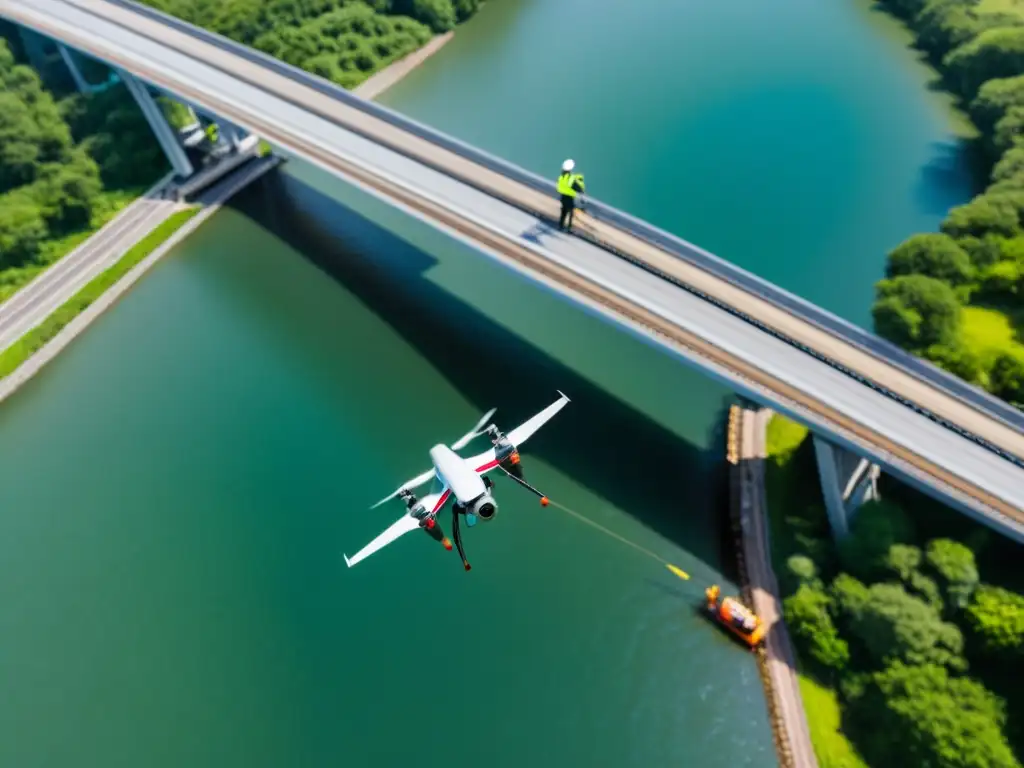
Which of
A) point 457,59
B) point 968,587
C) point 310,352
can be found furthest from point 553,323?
point 457,59

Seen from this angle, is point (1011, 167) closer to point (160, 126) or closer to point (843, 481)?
point (843, 481)

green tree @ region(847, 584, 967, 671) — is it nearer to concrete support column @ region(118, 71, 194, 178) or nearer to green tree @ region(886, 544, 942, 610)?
green tree @ region(886, 544, 942, 610)

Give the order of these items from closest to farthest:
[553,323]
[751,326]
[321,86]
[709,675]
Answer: [709,675]
[751,326]
[553,323]
[321,86]

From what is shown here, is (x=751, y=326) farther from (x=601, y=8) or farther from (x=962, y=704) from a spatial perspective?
(x=601, y=8)

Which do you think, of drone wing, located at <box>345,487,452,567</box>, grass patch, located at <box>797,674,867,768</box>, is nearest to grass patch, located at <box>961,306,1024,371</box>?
grass patch, located at <box>797,674,867,768</box>

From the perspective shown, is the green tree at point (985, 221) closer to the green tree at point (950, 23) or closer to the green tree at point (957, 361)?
the green tree at point (957, 361)

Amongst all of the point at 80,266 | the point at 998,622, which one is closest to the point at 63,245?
the point at 80,266
